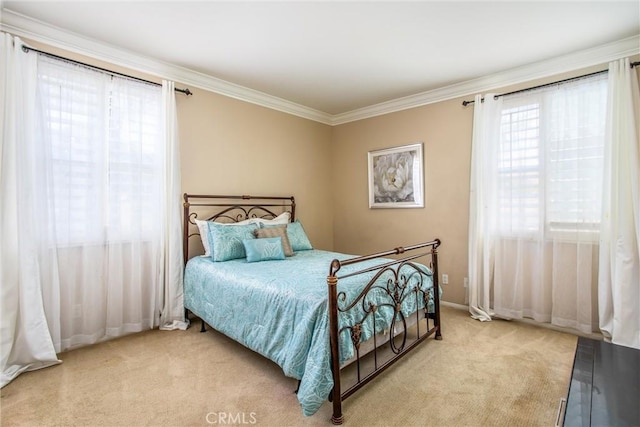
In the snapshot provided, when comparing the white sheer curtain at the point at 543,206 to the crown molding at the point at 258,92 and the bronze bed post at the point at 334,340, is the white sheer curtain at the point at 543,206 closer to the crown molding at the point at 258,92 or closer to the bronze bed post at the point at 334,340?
the crown molding at the point at 258,92

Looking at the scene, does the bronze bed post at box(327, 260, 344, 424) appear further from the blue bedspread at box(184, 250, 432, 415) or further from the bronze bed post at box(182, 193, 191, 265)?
the bronze bed post at box(182, 193, 191, 265)

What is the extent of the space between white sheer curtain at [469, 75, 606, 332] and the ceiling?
537 mm

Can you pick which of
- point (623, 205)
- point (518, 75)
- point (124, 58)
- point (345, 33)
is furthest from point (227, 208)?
point (623, 205)

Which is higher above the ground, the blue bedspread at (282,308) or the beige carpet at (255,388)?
the blue bedspread at (282,308)

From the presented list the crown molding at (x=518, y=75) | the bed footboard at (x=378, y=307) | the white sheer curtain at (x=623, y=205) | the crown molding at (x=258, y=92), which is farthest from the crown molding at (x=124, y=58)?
the white sheer curtain at (x=623, y=205)

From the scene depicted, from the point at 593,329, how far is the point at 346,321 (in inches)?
102

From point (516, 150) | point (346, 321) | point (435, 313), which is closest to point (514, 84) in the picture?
point (516, 150)

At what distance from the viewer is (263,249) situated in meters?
3.05

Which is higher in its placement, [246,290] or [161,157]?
[161,157]

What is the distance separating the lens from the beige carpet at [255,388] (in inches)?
71.6

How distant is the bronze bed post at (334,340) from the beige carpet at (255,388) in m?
0.09

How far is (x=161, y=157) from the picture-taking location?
3.05 meters

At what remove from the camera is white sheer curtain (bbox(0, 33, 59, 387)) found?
Answer: 2.22m

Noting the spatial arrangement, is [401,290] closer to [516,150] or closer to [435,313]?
[435,313]
